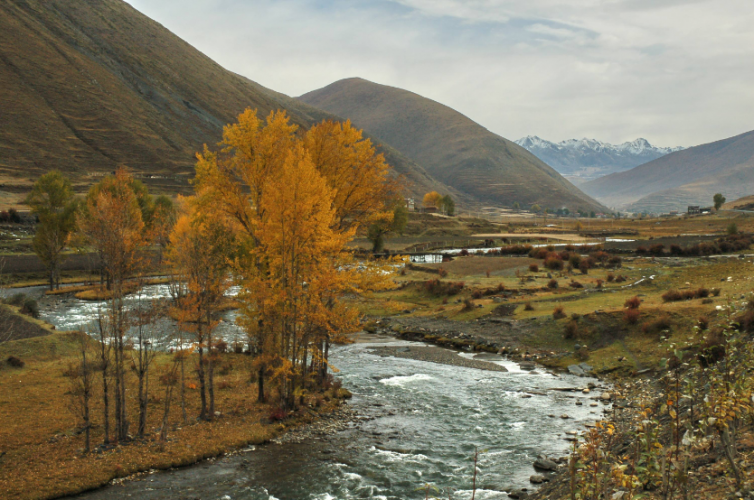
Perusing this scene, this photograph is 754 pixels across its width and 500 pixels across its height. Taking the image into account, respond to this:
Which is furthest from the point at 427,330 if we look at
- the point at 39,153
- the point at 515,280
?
the point at 39,153

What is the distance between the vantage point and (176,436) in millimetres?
21891

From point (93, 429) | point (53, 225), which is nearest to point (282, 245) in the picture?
point (93, 429)

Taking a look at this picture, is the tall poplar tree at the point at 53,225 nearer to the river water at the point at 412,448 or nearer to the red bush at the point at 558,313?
the river water at the point at 412,448

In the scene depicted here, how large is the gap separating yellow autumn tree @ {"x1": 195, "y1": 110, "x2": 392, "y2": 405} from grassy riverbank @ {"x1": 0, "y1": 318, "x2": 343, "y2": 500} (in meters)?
2.18

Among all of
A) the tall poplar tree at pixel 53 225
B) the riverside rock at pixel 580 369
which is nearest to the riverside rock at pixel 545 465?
the riverside rock at pixel 580 369

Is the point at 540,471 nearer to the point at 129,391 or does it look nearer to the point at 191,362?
the point at 129,391

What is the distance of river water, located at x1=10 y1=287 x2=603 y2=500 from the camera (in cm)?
1755

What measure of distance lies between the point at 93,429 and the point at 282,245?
39.6 feet

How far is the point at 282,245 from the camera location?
23.7 meters

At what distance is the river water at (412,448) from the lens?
1755 cm

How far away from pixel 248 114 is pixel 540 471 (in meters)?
22.3

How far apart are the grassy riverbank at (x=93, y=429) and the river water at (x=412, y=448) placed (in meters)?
0.96

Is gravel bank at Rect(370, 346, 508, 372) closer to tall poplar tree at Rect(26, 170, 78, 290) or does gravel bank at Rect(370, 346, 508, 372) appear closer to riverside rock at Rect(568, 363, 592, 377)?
riverside rock at Rect(568, 363, 592, 377)

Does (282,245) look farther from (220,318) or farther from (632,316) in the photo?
(632,316)
